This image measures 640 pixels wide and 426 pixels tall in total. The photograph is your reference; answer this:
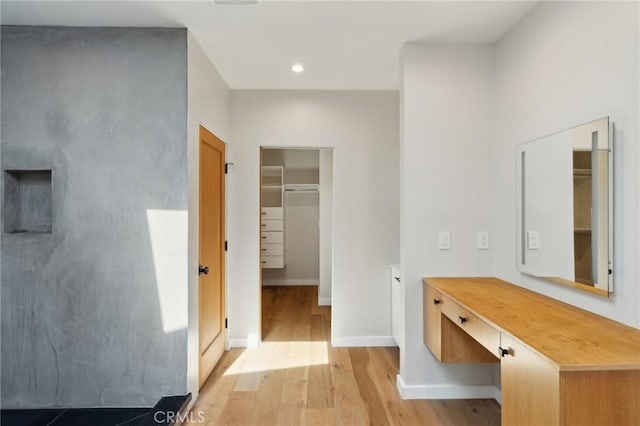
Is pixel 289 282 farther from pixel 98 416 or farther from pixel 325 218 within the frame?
pixel 98 416

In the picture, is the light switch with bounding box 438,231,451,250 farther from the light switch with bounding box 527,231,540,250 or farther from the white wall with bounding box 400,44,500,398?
the light switch with bounding box 527,231,540,250

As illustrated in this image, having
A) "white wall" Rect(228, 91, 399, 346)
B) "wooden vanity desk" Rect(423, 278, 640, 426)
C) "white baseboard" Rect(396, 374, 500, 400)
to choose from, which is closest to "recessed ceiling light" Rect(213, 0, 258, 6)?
"white wall" Rect(228, 91, 399, 346)

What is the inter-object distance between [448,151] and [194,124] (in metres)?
1.88

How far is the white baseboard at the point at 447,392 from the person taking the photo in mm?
2506

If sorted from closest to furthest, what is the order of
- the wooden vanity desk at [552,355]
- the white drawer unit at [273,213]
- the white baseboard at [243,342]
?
the wooden vanity desk at [552,355] → the white baseboard at [243,342] → the white drawer unit at [273,213]

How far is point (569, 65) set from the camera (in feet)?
5.95

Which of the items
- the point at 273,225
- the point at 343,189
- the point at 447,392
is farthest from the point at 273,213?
the point at 447,392

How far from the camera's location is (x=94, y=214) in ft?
7.62

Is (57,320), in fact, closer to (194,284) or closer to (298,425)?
(194,284)

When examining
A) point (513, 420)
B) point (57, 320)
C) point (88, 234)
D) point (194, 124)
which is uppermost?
point (194, 124)

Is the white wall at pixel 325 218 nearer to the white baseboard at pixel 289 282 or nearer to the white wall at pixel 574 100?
the white baseboard at pixel 289 282

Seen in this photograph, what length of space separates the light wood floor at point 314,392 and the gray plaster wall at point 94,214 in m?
0.49

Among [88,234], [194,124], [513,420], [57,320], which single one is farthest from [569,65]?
[57,320]

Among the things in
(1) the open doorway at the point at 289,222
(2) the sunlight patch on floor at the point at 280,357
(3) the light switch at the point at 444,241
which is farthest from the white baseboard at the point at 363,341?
(1) the open doorway at the point at 289,222
